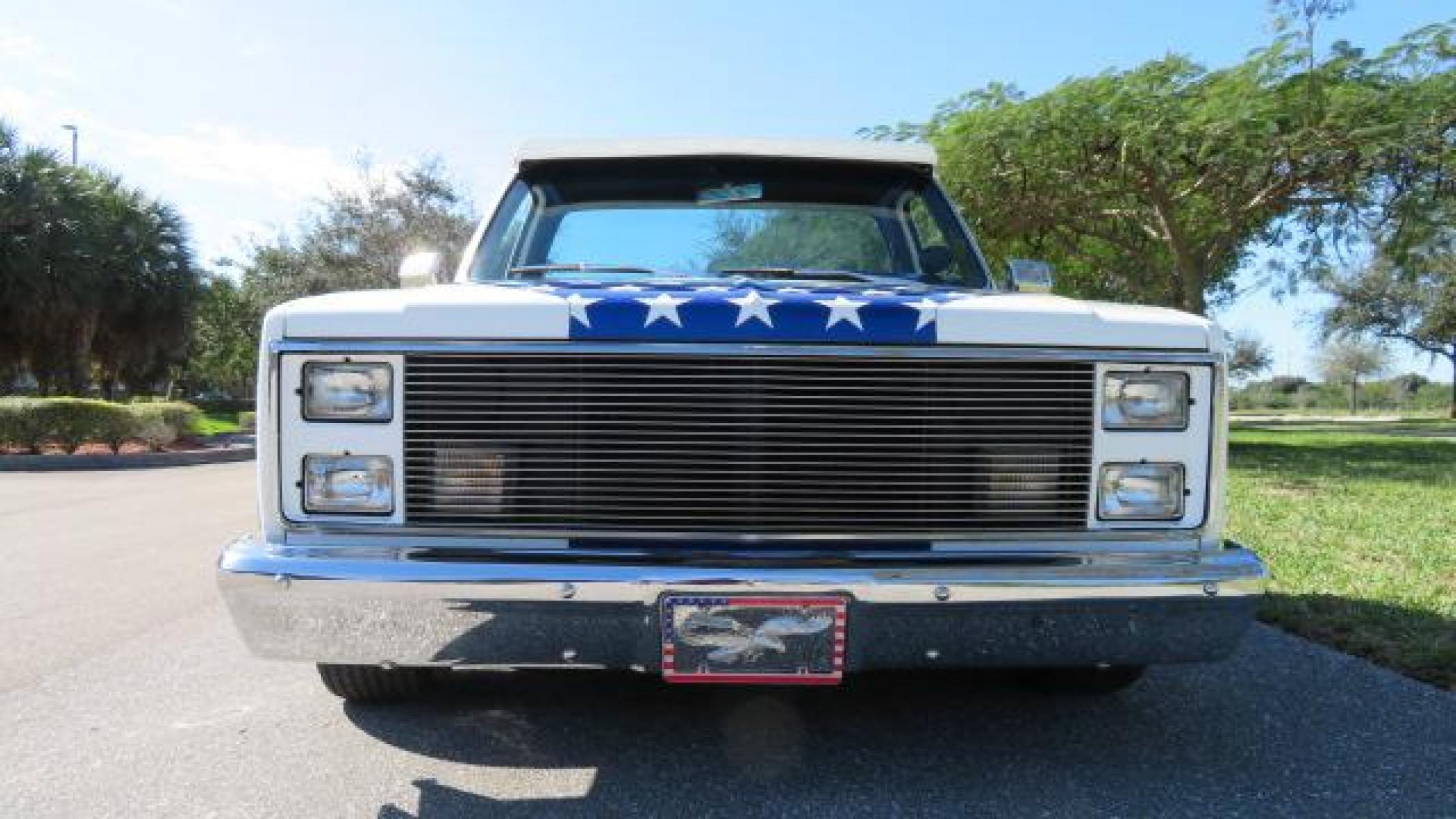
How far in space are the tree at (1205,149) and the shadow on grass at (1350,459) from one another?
100 inches

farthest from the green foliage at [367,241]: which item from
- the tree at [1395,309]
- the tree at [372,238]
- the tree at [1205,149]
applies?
the tree at [1395,309]

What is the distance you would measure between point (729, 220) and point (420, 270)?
107 cm

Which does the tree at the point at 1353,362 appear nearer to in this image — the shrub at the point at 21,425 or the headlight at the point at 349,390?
the shrub at the point at 21,425

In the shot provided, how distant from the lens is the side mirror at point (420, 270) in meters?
3.56

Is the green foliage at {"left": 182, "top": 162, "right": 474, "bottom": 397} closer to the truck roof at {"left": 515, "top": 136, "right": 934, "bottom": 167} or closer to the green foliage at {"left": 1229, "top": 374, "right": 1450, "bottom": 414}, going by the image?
the truck roof at {"left": 515, "top": 136, "right": 934, "bottom": 167}

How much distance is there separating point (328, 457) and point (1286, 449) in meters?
16.2

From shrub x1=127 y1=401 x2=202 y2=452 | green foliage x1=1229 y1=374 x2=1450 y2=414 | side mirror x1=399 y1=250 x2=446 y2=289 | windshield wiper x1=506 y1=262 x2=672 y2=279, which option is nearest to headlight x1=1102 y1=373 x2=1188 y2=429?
windshield wiper x1=506 y1=262 x2=672 y2=279

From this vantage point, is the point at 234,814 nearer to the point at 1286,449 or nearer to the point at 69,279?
the point at 1286,449

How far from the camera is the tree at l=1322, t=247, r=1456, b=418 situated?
38250 mm

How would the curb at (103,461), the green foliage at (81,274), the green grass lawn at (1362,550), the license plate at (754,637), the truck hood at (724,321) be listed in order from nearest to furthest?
the license plate at (754,637)
the truck hood at (724,321)
the green grass lawn at (1362,550)
the curb at (103,461)
the green foliage at (81,274)

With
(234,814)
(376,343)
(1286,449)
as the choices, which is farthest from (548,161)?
(1286,449)

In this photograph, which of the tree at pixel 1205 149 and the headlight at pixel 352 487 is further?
the tree at pixel 1205 149

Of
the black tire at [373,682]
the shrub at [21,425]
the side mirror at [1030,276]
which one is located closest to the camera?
the black tire at [373,682]

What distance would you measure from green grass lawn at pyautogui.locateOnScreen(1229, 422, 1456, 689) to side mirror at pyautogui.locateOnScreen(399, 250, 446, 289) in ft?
11.7
